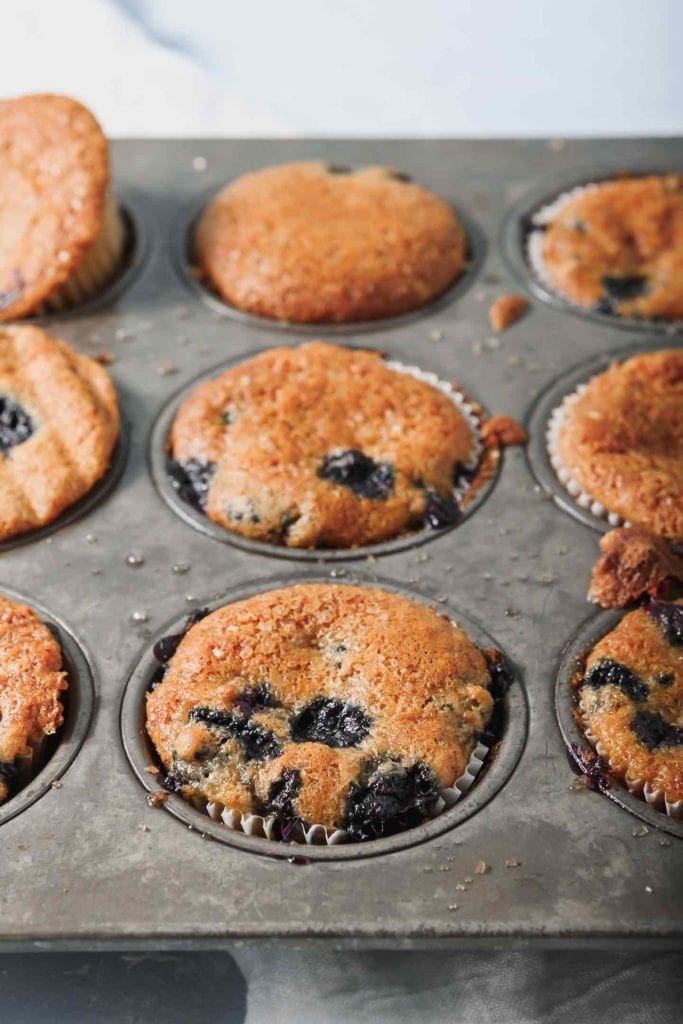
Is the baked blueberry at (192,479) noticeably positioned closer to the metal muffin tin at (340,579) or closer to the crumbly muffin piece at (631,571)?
the metal muffin tin at (340,579)

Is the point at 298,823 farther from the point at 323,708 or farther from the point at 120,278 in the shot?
the point at 120,278

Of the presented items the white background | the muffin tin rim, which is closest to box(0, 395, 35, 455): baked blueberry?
the muffin tin rim

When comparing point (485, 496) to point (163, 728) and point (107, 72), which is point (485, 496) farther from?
point (107, 72)

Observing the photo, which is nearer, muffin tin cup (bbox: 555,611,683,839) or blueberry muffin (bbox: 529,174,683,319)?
muffin tin cup (bbox: 555,611,683,839)

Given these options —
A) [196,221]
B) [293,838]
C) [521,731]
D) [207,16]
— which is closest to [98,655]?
[293,838]

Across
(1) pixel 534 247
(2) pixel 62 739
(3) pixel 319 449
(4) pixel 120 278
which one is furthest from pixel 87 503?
(1) pixel 534 247

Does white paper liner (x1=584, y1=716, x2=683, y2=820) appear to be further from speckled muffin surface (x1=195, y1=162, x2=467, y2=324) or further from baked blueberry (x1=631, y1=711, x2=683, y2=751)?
speckled muffin surface (x1=195, y1=162, x2=467, y2=324)

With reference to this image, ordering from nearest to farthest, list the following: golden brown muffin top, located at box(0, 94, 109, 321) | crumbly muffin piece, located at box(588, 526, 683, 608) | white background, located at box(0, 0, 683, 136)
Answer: crumbly muffin piece, located at box(588, 526, 683, 608) → golden brown muffin top, located at box(0, 94, 109, 321) → white background, located at box(0, 0, 683, 136)
